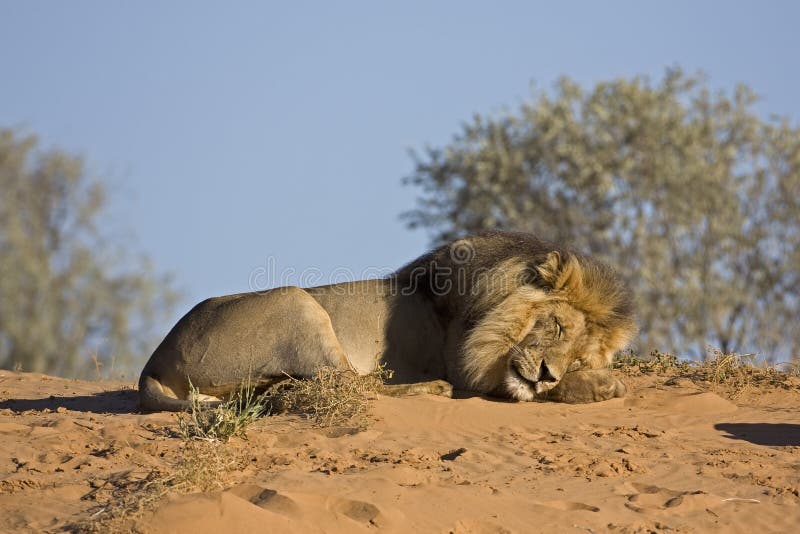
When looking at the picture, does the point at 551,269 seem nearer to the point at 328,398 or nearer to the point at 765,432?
the point at 765,432

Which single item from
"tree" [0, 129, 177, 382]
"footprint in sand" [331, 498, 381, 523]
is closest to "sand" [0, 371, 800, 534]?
"footprint in sand" [331, 498, 381, 523]

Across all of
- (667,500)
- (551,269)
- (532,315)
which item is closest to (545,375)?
(532,315)

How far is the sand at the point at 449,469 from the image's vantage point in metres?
5.32

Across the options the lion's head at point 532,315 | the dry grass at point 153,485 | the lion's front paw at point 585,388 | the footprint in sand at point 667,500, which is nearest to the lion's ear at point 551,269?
the lion's head at point 532,315

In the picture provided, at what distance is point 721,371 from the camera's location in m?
8.95

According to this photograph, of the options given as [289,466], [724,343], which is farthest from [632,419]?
[724,343]

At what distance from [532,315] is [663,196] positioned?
17.0 m

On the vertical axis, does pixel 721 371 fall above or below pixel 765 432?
above

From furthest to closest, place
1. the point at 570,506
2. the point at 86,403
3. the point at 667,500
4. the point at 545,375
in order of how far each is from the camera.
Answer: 1. the point at 86,403
2. the point at 545,375
3. the point at 667,500
4. the point at 570,506

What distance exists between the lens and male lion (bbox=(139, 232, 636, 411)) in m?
7.88

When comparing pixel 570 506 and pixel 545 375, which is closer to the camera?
pixel 570 506

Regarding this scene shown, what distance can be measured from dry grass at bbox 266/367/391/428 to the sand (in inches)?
5.2

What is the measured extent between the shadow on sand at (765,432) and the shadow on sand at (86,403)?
4.40 metres

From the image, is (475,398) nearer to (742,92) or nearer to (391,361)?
(391,361)
